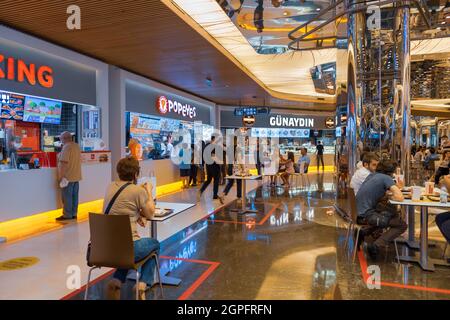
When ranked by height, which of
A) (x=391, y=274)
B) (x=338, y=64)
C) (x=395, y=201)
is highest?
(x=338, y=64)

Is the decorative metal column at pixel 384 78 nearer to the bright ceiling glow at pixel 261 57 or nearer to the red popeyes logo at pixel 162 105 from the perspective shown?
the bright ceiling glow at pixel 261 57

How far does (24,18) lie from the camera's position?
4.81 meters

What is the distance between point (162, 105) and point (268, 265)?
721 centimetres

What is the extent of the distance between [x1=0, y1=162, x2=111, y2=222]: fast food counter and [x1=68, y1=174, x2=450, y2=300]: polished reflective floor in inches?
93.4

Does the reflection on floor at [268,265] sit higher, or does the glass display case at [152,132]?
the glass display case at [152,132]

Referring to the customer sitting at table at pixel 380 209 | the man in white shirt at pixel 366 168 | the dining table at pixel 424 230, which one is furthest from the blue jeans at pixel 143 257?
the man in white shirt at pixel 366 168

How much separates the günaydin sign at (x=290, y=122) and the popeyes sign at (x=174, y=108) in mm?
5245

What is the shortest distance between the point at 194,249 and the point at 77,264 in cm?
136

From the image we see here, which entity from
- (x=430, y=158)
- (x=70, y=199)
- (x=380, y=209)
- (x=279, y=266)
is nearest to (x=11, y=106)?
(x=70, y=199)

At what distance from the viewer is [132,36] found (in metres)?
5.55

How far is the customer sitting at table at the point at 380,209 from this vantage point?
3977mm

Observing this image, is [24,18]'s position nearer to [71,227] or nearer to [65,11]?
[65,11]

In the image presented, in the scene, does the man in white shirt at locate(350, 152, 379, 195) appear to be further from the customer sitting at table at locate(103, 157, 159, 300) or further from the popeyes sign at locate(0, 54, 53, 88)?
the popeyes sign at locate(0, 54, 53, 88)
